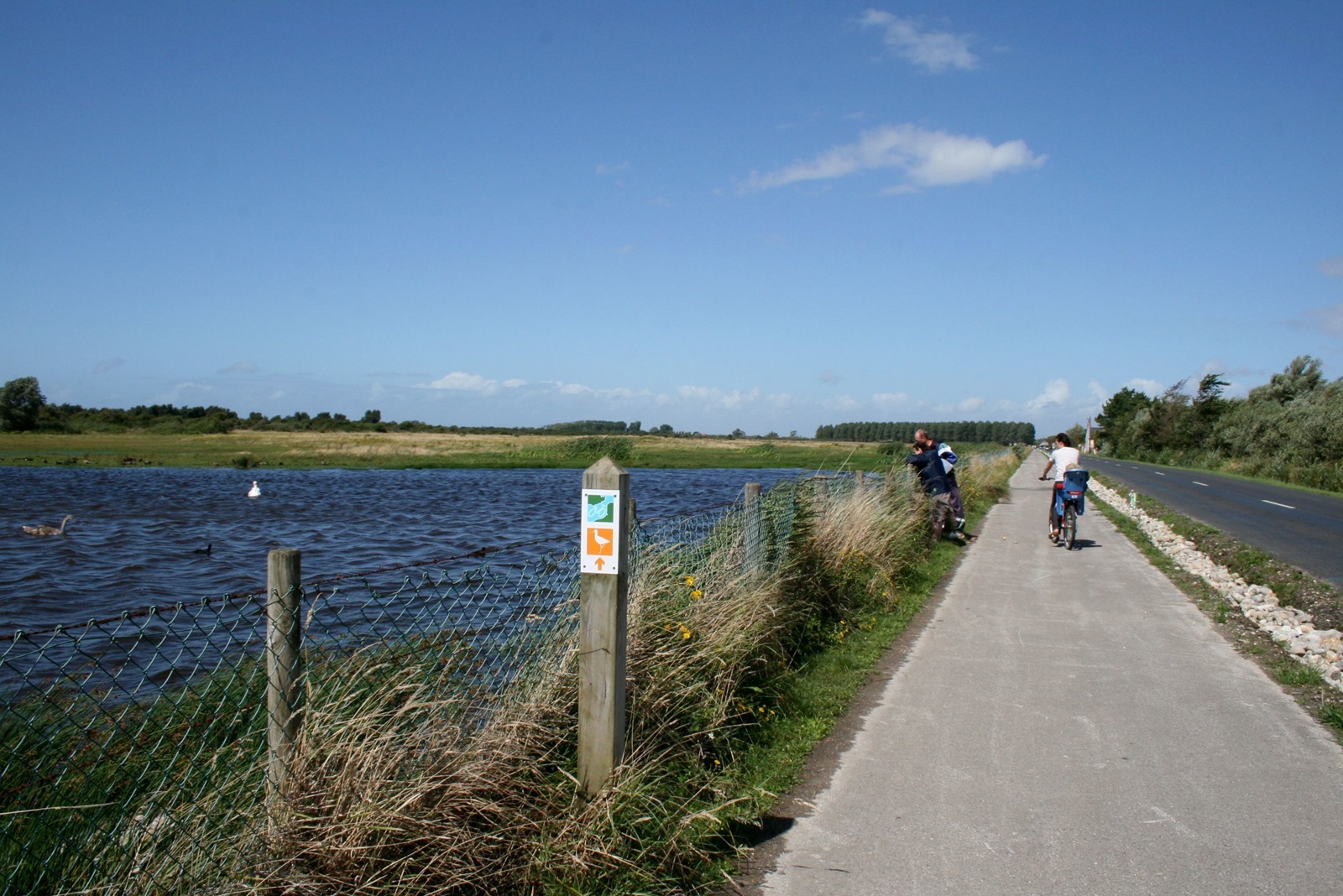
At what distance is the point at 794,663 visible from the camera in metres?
7.24

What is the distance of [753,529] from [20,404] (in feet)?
318

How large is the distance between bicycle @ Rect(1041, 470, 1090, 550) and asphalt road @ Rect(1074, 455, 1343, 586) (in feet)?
8.43

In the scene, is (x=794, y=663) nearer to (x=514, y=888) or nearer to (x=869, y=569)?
(x=869, y=569)

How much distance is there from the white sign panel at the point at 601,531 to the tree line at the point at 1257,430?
3567 centimetres

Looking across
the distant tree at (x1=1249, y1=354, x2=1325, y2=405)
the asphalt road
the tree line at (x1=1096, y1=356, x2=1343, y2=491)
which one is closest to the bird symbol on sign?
the asphalt road

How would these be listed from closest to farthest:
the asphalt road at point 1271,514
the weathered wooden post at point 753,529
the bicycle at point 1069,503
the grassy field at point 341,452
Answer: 1. the weathered wooden post at point 753,529
2. the asphalt road at point 1271,514
3. the bicycle at point 1069,503
4. the grassy field at point 341,452

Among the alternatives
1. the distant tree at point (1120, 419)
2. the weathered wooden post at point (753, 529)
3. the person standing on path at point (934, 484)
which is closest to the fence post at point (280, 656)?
the weathered wooden post at point (753, 529)

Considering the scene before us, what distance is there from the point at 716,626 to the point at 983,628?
13.3 ft

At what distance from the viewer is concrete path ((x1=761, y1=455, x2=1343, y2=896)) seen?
3924mm

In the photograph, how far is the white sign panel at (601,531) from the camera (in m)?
3.88

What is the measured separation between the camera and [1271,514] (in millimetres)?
19953

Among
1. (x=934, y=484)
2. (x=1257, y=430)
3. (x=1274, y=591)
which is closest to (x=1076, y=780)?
(x=1274, y=591)

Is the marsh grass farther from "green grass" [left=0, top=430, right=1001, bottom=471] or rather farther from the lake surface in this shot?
"green grass" [left=0, top=430, right=1001, bottom=471]

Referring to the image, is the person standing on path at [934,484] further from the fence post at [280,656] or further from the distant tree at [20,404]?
the distant tree at [20,404]
